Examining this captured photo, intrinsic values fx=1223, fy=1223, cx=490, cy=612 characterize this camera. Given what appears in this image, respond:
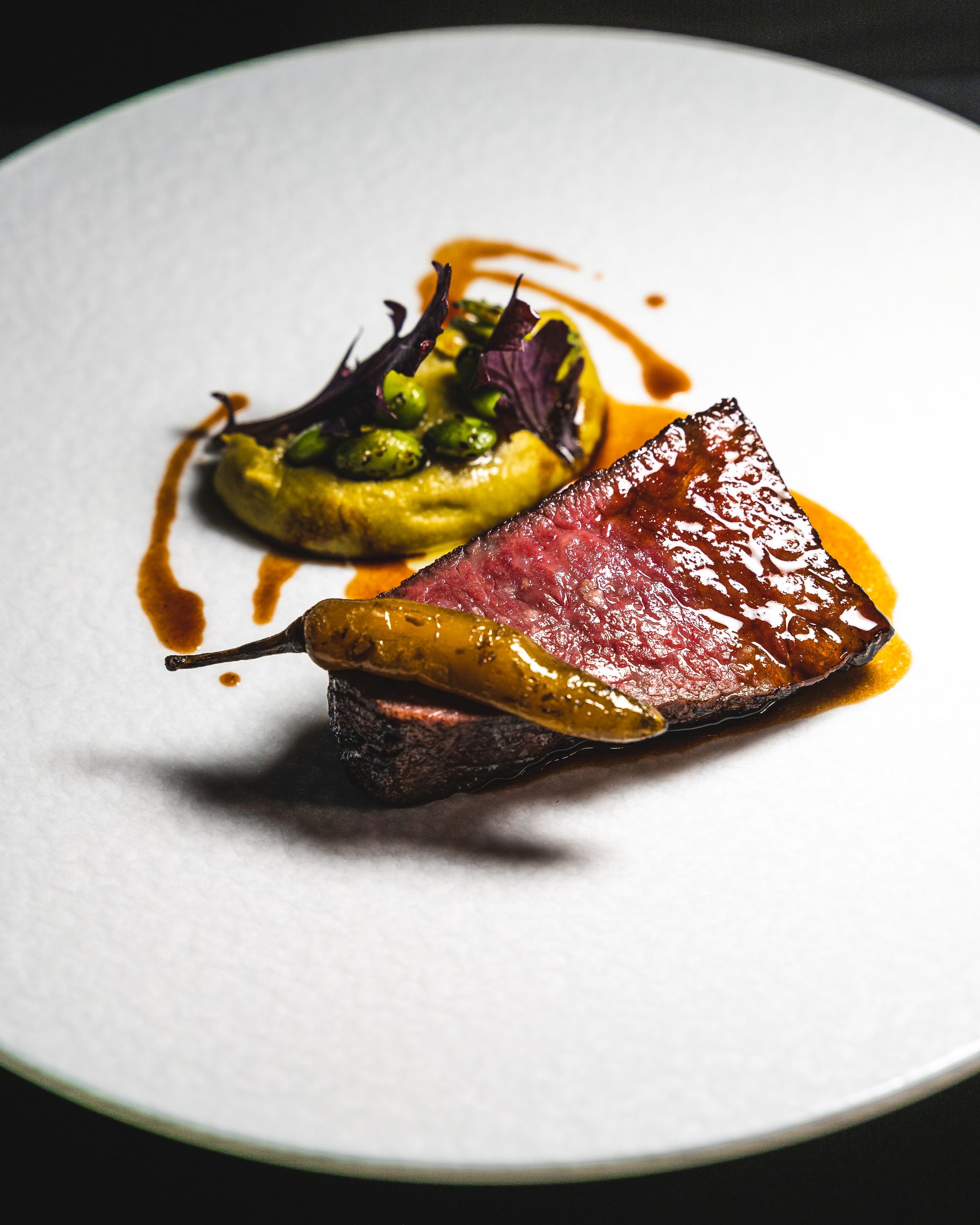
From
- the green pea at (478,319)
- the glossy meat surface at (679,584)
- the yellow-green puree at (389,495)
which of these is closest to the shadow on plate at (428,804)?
the glossy meat surface at (679,584)

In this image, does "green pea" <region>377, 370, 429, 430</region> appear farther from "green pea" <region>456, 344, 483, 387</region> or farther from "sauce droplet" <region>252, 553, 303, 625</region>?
"sauce droplet" <region>252, 553, 303, 625</region>

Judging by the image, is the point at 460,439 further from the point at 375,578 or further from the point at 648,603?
the point at 648,603

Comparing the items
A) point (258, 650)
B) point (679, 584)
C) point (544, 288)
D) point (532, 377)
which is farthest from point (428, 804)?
point (544, 288)

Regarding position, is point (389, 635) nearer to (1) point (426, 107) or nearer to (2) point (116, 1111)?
(2) point (116, 1111)

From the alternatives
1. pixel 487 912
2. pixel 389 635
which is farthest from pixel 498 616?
pixel 487 912

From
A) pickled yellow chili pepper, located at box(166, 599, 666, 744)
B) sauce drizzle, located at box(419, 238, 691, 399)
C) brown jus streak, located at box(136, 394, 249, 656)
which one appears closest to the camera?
pickled yellow chili pepper, located at box(166, 599, 666, 744)

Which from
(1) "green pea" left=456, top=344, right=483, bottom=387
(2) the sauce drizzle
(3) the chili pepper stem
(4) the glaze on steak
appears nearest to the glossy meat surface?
(4) the glaze on steak
